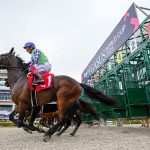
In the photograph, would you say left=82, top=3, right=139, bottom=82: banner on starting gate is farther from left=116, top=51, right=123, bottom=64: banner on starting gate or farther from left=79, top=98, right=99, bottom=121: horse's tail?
left=79, top=98, right=99, bottom=121: horse's tail

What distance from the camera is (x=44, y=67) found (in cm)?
548

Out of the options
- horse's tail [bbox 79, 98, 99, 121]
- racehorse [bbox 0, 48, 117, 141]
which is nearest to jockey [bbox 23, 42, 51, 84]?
racehorse [bbox 0, 48, 117, 141]

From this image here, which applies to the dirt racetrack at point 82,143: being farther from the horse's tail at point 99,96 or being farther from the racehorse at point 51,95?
the horse's tail at point 99,96

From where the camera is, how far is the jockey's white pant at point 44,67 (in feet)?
17.7

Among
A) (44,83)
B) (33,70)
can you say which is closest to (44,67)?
(33,70)

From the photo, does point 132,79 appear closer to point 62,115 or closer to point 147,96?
point 147,96

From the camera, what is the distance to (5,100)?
60.5 meters

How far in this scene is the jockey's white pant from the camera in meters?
5.41

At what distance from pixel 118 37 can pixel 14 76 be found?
627 centimetres

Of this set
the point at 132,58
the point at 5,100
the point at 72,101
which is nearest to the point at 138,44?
the point at 132,58

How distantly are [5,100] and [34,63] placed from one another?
191 ft

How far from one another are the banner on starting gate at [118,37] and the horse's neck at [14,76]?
16.2 feet

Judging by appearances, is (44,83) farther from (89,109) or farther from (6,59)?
(89,109)

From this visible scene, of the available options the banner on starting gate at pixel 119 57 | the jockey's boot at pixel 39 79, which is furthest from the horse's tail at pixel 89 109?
the banner on starting gate at pixel 119 57
